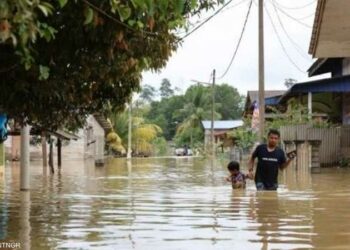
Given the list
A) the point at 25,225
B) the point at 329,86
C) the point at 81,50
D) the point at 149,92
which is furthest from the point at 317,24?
the point at 149,92

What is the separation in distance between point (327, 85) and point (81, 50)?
21711 mm

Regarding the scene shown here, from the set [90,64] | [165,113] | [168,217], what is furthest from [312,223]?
[165,113]

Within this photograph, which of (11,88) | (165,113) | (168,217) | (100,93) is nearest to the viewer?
(11,88)

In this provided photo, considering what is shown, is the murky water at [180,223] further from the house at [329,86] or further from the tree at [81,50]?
the house at [329,86]

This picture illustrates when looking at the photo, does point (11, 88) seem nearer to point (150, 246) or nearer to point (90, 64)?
point (90, 64)

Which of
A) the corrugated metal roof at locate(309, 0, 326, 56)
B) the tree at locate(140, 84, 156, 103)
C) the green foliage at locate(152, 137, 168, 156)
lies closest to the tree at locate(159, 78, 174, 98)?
the tree at locate(140, 84, 156, 103)

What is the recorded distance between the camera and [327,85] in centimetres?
2761

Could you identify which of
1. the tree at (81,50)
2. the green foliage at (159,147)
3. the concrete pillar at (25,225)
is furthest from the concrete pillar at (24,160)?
the green foliage at (159,147)

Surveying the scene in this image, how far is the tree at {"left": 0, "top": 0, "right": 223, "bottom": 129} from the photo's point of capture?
14.3ft

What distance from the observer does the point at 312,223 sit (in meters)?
8.58

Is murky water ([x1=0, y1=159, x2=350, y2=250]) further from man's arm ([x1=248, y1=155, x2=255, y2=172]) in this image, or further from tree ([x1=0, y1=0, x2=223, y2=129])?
tree ([x1=0, y1=0, x2=223, y2=129])

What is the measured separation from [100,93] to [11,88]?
233 centimetres

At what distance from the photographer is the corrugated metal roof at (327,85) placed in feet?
89.1

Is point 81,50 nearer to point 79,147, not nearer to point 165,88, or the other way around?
point 79,147
